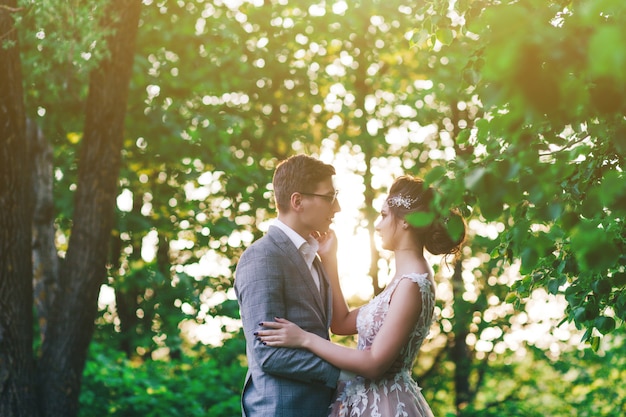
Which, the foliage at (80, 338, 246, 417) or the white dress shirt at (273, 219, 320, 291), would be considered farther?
the foliage at (80, 338, 246, 417)

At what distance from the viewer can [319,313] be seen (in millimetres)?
3453

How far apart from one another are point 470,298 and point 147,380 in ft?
14.7

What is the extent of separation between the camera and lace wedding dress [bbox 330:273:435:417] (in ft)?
11.2

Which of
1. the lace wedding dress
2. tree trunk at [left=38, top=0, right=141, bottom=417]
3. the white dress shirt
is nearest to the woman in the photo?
the lace wedding dress

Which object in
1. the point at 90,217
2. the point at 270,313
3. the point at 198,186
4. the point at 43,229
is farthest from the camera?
the point at 198,186

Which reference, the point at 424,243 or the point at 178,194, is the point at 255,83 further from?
the point at 424,243

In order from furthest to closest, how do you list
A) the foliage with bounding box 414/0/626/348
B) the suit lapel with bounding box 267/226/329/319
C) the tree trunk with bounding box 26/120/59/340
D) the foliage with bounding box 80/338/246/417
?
Answer: the foliage with bounding box 80/338/246/417, the tree trunk with bounding box 26/120/59/340, the suit lapel with bounding box 267/226/329/319, the foliage with bounding box 414/0/626/348

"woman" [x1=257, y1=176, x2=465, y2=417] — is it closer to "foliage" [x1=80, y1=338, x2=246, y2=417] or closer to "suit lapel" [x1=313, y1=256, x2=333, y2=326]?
"suit lapel" [x1=313, y1=256, x2=333, y2=326]

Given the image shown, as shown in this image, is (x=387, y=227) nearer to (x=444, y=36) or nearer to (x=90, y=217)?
(x=444, y=36)

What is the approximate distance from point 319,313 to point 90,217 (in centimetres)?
323

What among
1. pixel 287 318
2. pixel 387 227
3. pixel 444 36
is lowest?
pixel 287 318

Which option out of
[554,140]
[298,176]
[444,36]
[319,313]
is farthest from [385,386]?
[444,36]

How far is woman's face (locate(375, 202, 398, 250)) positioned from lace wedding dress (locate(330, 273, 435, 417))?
0.19 meters

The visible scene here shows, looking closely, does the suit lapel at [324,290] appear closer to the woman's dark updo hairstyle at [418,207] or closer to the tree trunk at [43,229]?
the woman's dark updo hairstyle at [418,207]
